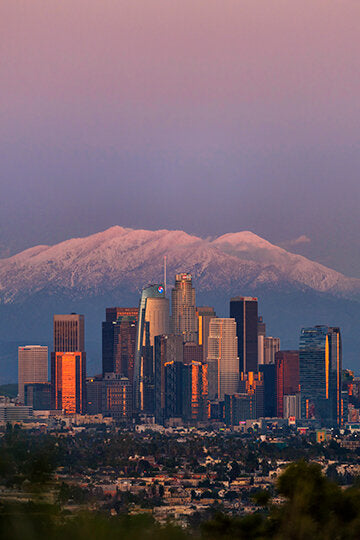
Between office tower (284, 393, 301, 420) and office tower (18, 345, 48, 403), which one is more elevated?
office tower (18, 345, 48, 403)

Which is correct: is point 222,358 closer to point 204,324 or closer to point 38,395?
point 204,324

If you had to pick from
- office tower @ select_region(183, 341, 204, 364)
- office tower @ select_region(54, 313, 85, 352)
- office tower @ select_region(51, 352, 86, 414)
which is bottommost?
office tower @ select_region(51, 352, 86, 414)

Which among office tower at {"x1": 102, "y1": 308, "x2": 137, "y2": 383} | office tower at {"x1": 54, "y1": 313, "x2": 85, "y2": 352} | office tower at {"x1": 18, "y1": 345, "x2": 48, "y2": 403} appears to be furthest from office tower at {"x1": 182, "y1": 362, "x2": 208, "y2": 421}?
office tower at {"x1": 18, "y1": 345, "x2": 48, "y2": 403}

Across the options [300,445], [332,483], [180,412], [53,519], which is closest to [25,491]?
[53,519]

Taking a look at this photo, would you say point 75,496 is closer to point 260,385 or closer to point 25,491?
point 25,491

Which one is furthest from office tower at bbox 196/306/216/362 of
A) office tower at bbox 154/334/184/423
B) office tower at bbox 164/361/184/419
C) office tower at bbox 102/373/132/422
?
office tower at bbox 102/373/132/422

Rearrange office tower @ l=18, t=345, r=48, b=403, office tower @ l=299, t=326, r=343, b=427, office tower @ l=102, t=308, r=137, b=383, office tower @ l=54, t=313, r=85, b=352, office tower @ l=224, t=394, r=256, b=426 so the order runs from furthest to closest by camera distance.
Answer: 1. office tower @ l=102, t=308, r=137, b=383
2. office tower @ l=18, t=345, r=48, b=403
3. office tower @ l=54, t=313, r=85, b=352
4. office tower @ l=299, t=326, r=343, b=427
5. office tower @ l=224, t=394, r=256, b=426

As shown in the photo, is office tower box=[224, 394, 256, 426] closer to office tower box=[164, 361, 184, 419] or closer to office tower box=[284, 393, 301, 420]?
office tower box=[284, 393, 301, 420]

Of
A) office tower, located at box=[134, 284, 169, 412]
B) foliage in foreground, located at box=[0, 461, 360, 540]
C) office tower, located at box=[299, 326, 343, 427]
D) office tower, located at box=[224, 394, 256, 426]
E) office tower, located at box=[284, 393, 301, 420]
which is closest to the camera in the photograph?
foliage in foreground, located at box=[0, 461, 360, 540]

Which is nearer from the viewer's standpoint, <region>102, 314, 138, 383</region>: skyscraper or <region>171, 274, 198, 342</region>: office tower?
<region>102, 314, 138, 383</region>: skyscraper

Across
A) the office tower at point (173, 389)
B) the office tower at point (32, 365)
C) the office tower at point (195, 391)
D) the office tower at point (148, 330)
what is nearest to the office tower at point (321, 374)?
the office tower at point (195, 391)
